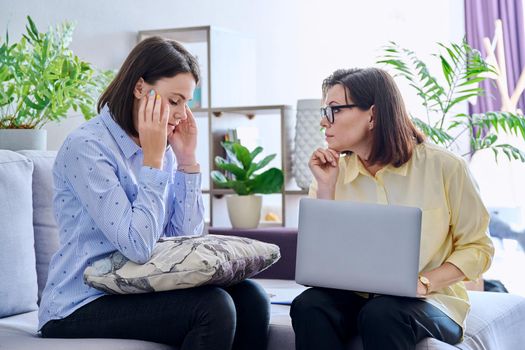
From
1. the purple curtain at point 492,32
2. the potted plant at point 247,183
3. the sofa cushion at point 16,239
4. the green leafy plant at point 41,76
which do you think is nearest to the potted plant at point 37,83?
the green leafy plant at point 41,76

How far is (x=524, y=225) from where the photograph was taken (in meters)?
4.21

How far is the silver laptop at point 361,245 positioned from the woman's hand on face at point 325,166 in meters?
0.32

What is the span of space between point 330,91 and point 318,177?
23 centimetres

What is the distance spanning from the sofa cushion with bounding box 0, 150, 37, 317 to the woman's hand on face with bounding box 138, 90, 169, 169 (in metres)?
0.48

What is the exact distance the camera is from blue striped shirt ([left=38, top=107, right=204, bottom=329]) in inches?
67.1

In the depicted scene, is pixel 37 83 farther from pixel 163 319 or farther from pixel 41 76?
pixel 163 319

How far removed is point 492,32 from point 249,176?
9.00 ft

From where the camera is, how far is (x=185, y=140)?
2088mm

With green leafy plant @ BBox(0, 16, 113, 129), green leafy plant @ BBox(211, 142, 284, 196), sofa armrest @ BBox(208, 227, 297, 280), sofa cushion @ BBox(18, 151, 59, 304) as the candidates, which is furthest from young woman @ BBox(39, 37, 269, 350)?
green leafy plant @ BBox(211, 142, 284, 196)

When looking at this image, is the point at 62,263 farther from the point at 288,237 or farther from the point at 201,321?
the point at 288,237

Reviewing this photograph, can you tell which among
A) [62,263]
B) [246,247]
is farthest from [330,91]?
[62,263]

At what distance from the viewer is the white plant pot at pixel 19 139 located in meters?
2.42

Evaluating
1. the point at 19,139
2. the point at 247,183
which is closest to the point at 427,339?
the point at 19,139

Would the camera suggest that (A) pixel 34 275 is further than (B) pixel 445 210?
Yes
